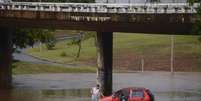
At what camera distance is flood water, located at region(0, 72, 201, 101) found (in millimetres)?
50094

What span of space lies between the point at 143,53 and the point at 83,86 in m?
34.1

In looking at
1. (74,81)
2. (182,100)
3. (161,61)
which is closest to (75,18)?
(182,100)

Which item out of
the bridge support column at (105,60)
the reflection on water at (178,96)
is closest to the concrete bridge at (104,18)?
the bridge support column at (105,60)

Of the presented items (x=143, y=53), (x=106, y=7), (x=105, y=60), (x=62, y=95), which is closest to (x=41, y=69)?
(x=143, y=53)

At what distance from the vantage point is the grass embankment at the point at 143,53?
87625 mm

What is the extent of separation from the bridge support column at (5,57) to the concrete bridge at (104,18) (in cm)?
105

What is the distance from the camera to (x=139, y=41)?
10681 cm

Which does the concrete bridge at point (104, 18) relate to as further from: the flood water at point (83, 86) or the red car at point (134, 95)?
the red car at point (134, 95)

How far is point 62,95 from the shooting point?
5141cm

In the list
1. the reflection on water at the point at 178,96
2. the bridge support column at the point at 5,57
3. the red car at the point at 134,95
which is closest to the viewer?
the red car at the point at 134,95

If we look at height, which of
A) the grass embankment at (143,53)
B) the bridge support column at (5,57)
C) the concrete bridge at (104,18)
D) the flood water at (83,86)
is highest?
the concrete bridge at (104,18)

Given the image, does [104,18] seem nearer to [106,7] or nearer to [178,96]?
[106,7]

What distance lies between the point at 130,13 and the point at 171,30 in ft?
11.0

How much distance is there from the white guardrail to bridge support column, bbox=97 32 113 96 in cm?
547
